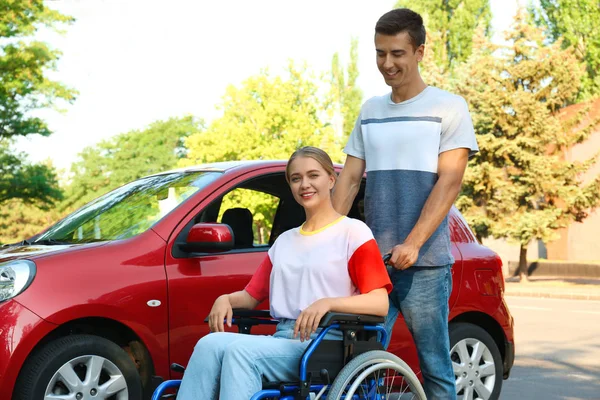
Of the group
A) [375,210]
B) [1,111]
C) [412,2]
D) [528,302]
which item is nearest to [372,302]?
[375,210]

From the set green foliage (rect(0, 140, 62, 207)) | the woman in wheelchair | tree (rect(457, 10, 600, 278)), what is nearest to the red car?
the woman in wheelchair

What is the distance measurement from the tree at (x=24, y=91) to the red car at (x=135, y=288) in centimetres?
2461

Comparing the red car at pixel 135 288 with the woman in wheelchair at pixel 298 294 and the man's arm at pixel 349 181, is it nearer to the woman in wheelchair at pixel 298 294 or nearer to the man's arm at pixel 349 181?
the man's arm at pixel 349 181

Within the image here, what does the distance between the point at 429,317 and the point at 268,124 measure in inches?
1400

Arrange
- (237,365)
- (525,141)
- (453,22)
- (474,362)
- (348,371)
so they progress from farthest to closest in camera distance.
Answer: (453,22) → (525,141) → (474,362) → (348,371) → (237,365)

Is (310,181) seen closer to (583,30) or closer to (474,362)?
(474,362)

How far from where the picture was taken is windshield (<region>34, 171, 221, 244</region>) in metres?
5.26

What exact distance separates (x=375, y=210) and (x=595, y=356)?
6437mm

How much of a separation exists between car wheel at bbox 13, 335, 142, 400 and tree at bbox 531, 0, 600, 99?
36.8m

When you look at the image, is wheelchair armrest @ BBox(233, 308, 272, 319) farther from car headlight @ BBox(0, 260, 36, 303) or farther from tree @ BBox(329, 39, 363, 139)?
tree @ BBox(329, 39, 363, 139)

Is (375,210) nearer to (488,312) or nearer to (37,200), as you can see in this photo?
(488,312)

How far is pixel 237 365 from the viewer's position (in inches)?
126

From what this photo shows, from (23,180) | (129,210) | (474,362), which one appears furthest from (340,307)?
(23,180)

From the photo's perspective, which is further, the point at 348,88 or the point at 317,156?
the point at 348,88
